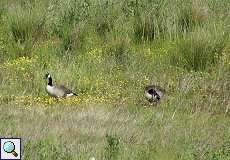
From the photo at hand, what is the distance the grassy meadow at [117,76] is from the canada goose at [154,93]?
0.34 feet

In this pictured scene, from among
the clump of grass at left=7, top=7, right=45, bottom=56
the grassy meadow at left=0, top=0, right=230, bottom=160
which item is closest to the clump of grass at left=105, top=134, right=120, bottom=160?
the grassy meadow at left=0, top=0, right=230, bottom=160

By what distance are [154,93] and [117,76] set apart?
126cm

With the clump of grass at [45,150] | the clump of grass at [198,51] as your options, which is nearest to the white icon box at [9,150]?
the clump of grass at [45,150]

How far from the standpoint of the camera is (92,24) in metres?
12.0

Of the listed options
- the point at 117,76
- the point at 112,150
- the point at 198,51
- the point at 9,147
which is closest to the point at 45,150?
the point at 112,150

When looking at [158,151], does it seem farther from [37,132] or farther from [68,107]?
[68,107]

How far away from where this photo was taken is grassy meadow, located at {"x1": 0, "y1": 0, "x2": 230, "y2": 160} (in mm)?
6875

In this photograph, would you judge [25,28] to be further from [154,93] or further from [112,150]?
[112,150]

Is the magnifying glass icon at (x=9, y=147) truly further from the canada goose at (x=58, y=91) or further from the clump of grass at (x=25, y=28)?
the clump of grass at (x=25, y=28)

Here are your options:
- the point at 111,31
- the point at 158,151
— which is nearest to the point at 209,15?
the point at 111,31

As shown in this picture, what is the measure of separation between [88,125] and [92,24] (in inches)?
186

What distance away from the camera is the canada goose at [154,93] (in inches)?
334

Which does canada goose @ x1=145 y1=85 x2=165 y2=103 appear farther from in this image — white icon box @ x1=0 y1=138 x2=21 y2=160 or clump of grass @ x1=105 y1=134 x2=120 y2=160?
white icon box @ x1=0 y1=138 x2=21 y2=160

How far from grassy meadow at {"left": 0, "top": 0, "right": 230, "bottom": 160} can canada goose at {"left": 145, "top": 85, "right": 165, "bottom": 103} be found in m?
0.10
